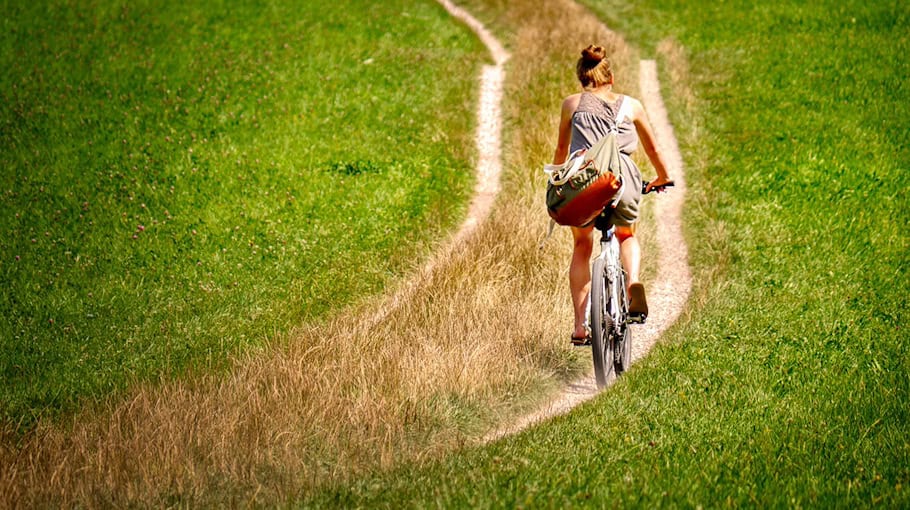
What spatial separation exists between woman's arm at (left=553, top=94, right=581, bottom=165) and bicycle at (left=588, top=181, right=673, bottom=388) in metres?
0.59

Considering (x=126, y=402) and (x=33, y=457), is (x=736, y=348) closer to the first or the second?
(x=126, y=402)

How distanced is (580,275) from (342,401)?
7.13ft

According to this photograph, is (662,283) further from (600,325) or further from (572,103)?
(572,103)

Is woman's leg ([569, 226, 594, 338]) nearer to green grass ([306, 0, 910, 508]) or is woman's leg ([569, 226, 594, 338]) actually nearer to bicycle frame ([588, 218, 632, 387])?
bicycle frame ([588, 218, 632, 387])

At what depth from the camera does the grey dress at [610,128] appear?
7.28 metres

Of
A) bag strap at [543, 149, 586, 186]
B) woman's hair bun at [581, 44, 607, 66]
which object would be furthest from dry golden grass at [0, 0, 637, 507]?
woman's hair bun at [581, 44, 607, 66]

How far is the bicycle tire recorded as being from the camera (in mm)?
7238

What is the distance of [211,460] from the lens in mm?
6984

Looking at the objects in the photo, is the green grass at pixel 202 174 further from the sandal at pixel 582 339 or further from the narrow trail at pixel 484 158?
the sandal at pixel 582 339

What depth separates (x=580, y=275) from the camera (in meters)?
7.73

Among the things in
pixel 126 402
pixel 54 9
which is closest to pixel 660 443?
pixel 126 402

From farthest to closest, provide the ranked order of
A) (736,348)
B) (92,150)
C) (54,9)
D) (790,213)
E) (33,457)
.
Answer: (54,9) < (92,150) < (790,213) < (736,348) < (33,457)

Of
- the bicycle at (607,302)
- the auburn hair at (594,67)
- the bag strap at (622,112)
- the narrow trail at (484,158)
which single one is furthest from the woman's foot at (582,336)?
the narrow trail at (484,158)

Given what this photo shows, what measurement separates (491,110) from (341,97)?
2.87 metres
